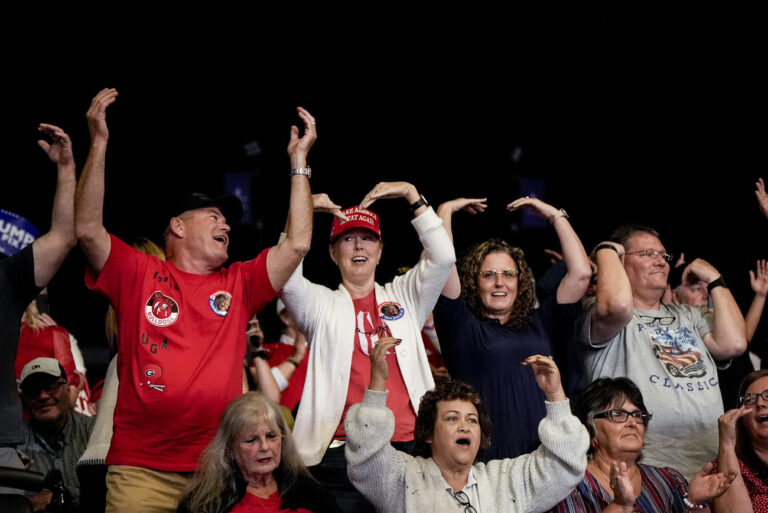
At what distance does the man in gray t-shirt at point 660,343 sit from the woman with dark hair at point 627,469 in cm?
22

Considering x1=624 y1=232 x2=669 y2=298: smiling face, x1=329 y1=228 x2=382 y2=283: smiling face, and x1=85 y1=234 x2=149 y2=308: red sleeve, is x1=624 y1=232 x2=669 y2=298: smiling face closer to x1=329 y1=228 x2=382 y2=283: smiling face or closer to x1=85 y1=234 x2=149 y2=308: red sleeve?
x1=329 y1=228 x2=382 y2=283: smiling face

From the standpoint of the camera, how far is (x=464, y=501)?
8.53 ft

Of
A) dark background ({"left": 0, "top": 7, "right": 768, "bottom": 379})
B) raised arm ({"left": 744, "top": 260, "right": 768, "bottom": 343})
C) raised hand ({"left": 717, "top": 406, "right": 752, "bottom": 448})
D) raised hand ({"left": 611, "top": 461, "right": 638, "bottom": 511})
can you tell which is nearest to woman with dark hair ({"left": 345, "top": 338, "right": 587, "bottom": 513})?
raised hand ({"left": 611, "top": 461, "right": 638, "bottom": 511})

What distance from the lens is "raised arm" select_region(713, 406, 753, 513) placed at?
8.93 feet

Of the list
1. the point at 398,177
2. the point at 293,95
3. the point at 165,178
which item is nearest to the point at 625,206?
the point at 398,177

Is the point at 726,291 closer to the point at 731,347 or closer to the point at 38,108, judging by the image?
the point at 731,347

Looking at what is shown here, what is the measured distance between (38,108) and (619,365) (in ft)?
13.5

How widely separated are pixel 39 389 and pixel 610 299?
2226 mm

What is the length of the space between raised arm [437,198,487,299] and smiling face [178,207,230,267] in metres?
0.82

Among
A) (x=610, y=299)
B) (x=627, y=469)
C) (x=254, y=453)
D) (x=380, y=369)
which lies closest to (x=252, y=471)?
(x=254, y=453)

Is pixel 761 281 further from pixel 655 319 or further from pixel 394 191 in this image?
pixel 394 191

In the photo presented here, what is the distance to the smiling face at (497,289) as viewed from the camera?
3.17 metres

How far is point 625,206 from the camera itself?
600 cm

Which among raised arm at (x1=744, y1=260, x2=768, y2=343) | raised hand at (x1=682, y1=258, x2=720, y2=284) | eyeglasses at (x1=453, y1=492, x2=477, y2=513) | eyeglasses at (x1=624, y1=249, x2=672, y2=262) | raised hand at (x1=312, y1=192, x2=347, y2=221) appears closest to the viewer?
eyeglasses at (x1=453, y1=492, x2=477, y2=513)
